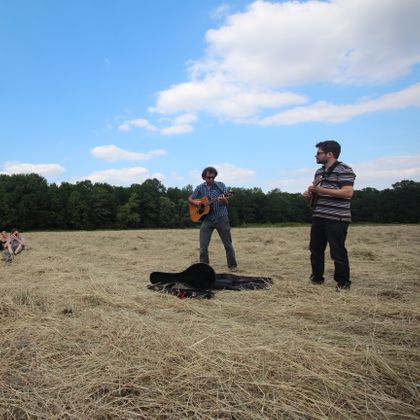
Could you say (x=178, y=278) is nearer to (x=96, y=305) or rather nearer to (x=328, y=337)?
(x=96, y=305)

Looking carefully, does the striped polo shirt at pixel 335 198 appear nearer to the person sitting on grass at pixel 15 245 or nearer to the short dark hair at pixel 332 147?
the short dark hair at pixel 332 147

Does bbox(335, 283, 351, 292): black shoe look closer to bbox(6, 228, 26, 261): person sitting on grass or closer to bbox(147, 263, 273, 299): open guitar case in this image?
bbox(147, 263, 273, 299): open guitar case

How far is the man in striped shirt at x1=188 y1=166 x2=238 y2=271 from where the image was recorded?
6.96 m

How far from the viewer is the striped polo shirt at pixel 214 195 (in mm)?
7090

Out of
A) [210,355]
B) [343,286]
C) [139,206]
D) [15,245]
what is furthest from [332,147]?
[139,206]

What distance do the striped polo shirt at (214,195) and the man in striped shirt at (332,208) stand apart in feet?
7.62

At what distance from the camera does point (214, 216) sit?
7.07 metres

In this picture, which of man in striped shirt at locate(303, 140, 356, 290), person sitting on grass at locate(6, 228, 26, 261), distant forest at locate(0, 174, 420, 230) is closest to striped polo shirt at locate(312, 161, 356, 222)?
man in striped shirt at locate(303, 140, 356, 290)

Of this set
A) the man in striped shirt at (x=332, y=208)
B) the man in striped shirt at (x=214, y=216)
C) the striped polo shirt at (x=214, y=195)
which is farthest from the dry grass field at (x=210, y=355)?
the striped polo shirt at (x=214, y=195)

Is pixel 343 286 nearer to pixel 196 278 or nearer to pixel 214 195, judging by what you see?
pixel 196 278

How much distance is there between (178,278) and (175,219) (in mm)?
56068

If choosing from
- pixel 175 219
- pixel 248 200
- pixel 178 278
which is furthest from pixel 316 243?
pixel 248 200

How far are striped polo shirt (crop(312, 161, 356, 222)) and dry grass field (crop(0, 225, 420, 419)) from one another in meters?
1.07

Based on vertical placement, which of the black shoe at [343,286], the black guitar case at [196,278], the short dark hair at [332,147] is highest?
the short dark hair at [332,147]
